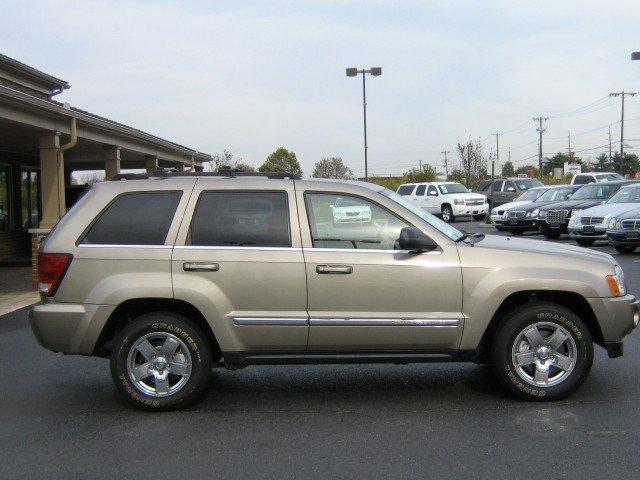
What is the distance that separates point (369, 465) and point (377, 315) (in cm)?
136

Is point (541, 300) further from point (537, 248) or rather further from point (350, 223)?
point (350, 223)

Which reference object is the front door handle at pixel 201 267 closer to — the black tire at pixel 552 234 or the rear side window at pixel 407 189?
the black tire at pixel 552 234

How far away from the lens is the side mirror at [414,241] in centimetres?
572

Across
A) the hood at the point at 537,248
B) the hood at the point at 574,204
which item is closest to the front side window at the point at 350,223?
the hood at the point at 537,248

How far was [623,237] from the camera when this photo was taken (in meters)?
17.2

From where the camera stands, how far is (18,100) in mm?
13398

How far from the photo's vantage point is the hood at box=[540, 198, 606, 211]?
23016mm

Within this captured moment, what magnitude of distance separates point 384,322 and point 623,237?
13048 mm

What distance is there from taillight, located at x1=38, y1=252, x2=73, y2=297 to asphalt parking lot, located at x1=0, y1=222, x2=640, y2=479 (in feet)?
3.19

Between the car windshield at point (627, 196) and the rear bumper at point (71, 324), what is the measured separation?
16768mm

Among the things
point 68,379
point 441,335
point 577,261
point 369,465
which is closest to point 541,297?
point 577,261

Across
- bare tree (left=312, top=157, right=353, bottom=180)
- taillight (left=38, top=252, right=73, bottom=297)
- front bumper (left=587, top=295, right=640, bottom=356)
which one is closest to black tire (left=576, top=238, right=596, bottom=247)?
front bumper (left=587, top=295, right=640, bottom=356)

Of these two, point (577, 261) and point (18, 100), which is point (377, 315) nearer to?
point (577, 261)

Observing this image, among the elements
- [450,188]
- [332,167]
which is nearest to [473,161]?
[332,167]
